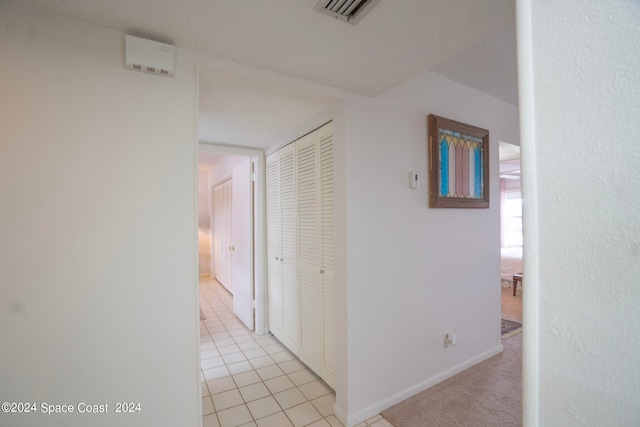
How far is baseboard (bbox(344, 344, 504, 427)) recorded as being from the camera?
1.83 m

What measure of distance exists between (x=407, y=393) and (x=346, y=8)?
94.0 inches

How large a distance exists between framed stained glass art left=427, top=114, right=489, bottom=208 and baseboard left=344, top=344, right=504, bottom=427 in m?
1.35

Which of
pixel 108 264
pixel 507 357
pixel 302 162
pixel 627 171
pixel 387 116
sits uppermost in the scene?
pixel 387 116

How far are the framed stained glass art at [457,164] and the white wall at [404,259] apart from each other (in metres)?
0.08

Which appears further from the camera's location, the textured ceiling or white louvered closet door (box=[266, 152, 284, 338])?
white louvered closet door (box=[266, 152, 284, 338])

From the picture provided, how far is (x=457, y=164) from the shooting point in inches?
92.7

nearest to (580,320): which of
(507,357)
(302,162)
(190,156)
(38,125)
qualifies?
(190,156)

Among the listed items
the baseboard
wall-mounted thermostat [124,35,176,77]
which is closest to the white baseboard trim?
the baseboard

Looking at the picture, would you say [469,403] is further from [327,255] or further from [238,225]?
[238,225]

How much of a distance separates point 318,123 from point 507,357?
274 centimetres

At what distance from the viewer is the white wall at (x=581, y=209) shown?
360mm

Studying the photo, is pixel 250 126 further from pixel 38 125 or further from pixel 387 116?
pixel 38 125

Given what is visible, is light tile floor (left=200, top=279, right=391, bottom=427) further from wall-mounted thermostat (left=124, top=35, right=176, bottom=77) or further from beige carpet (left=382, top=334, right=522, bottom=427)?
wall-mounted thermostat (left=124, top=35, right=176, bottom=77)

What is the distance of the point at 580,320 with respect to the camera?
41 centimetres
